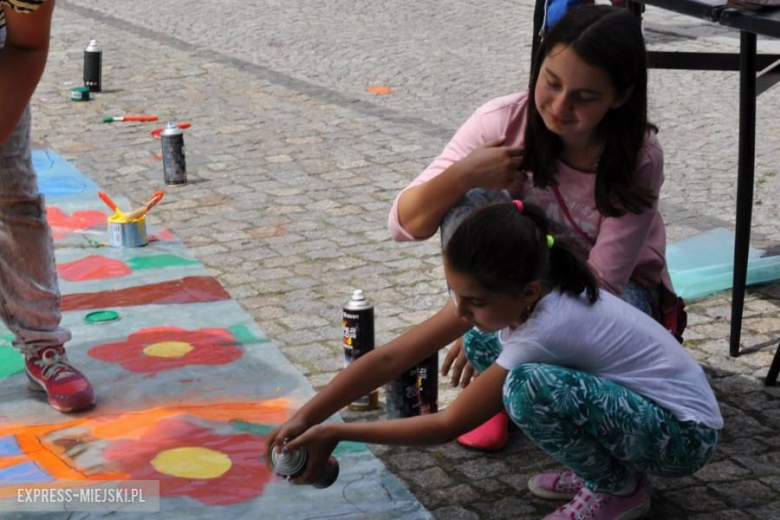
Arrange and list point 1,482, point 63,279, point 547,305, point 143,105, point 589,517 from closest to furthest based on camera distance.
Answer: point 547,305
point 589,517
point 1,482
point 63,279
point 143,105

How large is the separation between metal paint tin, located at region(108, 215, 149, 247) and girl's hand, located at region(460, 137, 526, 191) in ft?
7.32

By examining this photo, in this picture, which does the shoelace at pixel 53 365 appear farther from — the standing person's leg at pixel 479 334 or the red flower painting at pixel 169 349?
the standing person's leg at pixel 479 334

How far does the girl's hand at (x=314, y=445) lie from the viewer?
253cm

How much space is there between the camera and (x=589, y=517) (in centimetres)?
290

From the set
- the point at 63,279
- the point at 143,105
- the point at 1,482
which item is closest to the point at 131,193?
the point at 63,279

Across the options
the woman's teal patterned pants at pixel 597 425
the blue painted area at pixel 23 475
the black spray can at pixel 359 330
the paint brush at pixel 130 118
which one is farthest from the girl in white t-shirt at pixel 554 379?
the paint brush at pixel 130 118

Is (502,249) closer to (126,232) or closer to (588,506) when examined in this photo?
(588,506)

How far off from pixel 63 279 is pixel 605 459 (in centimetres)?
244

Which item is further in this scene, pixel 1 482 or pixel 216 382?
pixel 216 382

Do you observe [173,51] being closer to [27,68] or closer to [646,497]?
[27,68]

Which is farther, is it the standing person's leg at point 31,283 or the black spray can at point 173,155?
the black spray can at point 173,155

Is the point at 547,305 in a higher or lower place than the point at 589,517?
higher

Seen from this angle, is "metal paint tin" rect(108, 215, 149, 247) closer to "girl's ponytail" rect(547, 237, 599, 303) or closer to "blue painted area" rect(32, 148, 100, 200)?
"blue painted area" rect(32, 148, 100, 200)

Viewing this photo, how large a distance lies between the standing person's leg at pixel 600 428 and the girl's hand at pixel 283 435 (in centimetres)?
44
